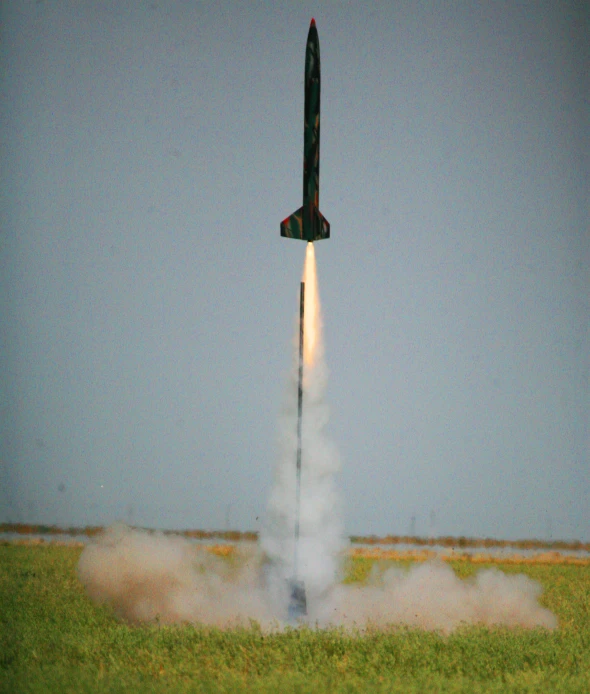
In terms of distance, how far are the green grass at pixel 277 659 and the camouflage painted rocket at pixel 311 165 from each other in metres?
10.8

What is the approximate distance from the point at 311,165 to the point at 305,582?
453 inches

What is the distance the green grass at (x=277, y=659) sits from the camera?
19266 mm

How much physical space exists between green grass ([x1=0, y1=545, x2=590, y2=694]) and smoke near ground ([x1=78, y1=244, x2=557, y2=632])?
77.8 inches

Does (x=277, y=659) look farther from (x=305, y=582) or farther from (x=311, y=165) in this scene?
(x=311, y=165)

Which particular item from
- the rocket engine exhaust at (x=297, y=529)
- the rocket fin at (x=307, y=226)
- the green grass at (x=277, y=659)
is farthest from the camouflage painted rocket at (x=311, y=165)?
the green grass at (x=277, y=659)

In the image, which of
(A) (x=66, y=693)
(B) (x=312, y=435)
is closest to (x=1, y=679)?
(A) (x=66, y=693)

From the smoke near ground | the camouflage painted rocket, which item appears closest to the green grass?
the smoke near ground

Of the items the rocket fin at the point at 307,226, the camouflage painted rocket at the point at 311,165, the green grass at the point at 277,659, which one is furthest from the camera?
the rocket fin at the point at 307,226

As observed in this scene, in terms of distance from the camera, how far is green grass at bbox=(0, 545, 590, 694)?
19.3 metres

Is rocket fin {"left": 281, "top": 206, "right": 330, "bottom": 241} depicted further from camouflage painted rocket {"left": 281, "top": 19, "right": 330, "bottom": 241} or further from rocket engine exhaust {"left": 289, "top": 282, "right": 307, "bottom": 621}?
rocket engine exhaust {"left": 289, "top": 282, "right": 307, "bottom": 621}

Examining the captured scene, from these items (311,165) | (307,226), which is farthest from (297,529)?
(311,165)

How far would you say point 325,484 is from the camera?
27422mm

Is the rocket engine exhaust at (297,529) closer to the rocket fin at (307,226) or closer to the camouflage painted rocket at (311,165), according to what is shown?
the rocket fin at (307,226)

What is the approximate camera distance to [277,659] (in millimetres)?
21000
